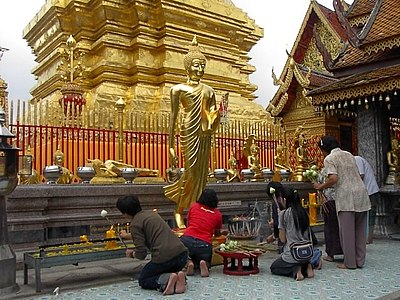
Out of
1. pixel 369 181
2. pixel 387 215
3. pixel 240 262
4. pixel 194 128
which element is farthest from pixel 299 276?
pixel 387 215

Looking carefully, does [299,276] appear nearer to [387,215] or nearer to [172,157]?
[172,157]

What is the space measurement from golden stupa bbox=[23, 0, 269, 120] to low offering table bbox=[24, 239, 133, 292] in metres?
6.94

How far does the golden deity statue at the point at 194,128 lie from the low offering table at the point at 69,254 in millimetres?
1309

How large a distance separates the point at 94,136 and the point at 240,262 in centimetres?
422

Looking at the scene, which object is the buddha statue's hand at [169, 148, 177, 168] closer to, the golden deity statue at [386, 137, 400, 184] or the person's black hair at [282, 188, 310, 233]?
the person's black hair at [282, 188, 310, 233]

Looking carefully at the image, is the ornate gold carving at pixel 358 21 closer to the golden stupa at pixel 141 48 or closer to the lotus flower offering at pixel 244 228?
the golden stupa at pixel 141 48

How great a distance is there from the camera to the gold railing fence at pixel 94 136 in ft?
26.7

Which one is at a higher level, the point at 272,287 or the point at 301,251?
the point at 301,251

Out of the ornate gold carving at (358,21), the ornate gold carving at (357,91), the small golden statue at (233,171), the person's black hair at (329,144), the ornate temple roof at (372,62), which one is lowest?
the small golden statue at (233,171)

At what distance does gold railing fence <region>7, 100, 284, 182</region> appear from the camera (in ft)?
26.7

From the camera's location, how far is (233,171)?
9.77 m

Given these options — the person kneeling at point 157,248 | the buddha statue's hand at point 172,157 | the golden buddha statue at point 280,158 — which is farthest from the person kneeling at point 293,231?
the golden buddha statue at point 280,158

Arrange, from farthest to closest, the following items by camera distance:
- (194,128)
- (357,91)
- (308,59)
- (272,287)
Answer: (308,59) → (357,91) → (194,128) → (272,287)

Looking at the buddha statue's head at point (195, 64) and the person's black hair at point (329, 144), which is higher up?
the buddha statue's head at point (195, 64)
